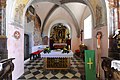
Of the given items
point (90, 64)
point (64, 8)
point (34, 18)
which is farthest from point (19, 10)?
point (64, 8)

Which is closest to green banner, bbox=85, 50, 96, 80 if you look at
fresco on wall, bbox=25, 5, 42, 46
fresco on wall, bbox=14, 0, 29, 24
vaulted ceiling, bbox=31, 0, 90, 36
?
fresco on wall, bbox=14, 0, 29, 24

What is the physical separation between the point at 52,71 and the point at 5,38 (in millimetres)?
2822

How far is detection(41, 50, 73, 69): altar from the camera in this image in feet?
18.8

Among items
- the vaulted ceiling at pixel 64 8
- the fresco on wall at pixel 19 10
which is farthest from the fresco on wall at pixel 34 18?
the fresco on wall at pixel 19 10

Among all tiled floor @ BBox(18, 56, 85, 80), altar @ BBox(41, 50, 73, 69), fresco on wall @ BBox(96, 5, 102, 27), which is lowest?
tiled floor @ BBox(18, 56, 85, 80)

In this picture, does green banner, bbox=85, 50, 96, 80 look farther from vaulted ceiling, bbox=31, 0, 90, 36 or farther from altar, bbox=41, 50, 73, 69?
vaulted ceiling, bbox=31, 0, 90, 36

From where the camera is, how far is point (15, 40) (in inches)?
184

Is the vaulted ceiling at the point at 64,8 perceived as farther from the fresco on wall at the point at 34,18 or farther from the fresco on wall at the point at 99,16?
the fresco on wall at the point at 99,16

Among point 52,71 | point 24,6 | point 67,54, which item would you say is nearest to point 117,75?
point 67,54

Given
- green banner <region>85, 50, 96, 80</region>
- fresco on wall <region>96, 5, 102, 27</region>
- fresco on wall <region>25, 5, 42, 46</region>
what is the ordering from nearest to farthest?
green banner <region>85, 50, 96, 80</region> → fresco on wall <region>96, 5, 102, 27</region> → fresco on wall <region>25, 5, 42, 46</region>

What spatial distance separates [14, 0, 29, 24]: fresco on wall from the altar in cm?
183

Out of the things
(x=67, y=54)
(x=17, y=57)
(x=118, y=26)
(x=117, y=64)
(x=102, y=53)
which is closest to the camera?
(x=117, y=64)

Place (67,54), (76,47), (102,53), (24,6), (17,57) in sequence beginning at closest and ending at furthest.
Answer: (102,53)
(17,57)
(24,6)
(67,54)
(76,47)

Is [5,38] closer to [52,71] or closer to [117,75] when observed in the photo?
[52,71]
